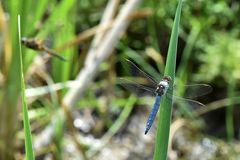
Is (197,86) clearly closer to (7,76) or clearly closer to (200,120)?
(7,76)

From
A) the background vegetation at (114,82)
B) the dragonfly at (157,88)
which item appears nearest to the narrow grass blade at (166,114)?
the dragonfly at (157,88)

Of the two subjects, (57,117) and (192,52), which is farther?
(192,52)

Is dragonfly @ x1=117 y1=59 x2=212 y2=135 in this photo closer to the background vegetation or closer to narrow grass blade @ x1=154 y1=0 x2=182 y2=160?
narrow grass blade @ x1=154 y1=0 x2=182 y2=160

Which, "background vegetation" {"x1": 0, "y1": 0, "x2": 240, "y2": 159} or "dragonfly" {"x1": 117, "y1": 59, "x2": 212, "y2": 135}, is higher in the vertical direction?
"background vegetation" {"x1": 0, "y1": 0, "x2": 240, "y2": 159}

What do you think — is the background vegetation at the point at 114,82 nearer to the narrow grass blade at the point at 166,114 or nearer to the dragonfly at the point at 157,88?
the dragonfly at the point at 157,88

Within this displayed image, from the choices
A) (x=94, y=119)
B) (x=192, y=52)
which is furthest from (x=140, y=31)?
(x=94, y=119)

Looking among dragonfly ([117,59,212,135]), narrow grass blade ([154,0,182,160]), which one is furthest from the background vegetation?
narrow grass blade ([154,0,182,160])

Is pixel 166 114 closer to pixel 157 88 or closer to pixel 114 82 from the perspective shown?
pixel 157 88

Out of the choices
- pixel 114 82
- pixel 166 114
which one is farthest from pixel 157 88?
pixel 114 82
